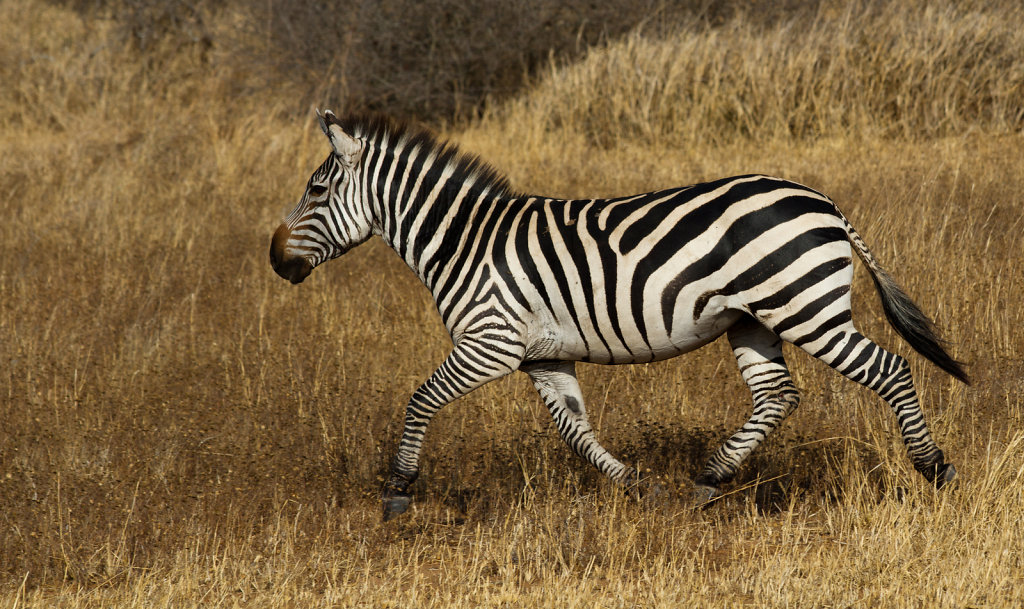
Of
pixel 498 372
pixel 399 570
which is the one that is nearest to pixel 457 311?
pixel 498 372

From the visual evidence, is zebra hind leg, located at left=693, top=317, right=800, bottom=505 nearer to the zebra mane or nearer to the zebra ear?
the zebra mane

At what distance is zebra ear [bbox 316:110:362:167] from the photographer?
5227 mm

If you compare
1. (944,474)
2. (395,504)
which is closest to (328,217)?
(395,504)

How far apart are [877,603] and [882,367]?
1.06 meters

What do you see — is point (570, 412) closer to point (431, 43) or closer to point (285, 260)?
point (285, 260)

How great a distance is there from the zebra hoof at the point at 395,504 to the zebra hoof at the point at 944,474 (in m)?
2.56

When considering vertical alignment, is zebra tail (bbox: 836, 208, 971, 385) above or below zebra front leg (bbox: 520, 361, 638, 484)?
above

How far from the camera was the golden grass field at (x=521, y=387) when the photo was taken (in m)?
4.41

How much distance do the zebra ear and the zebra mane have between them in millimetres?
82

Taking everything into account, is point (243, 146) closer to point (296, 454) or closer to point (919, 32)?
point (296, 454)

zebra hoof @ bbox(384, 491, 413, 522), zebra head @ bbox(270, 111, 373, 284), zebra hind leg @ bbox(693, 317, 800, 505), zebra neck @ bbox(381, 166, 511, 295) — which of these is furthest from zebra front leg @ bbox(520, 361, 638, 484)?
zebra head @ bbox(270, 111, 373, 284)

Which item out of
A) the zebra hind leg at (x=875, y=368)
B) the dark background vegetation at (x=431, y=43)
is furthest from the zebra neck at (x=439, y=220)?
the dark background vegetation at (x=431, y=43)

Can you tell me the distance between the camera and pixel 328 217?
534cm

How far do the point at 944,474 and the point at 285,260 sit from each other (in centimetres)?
347
